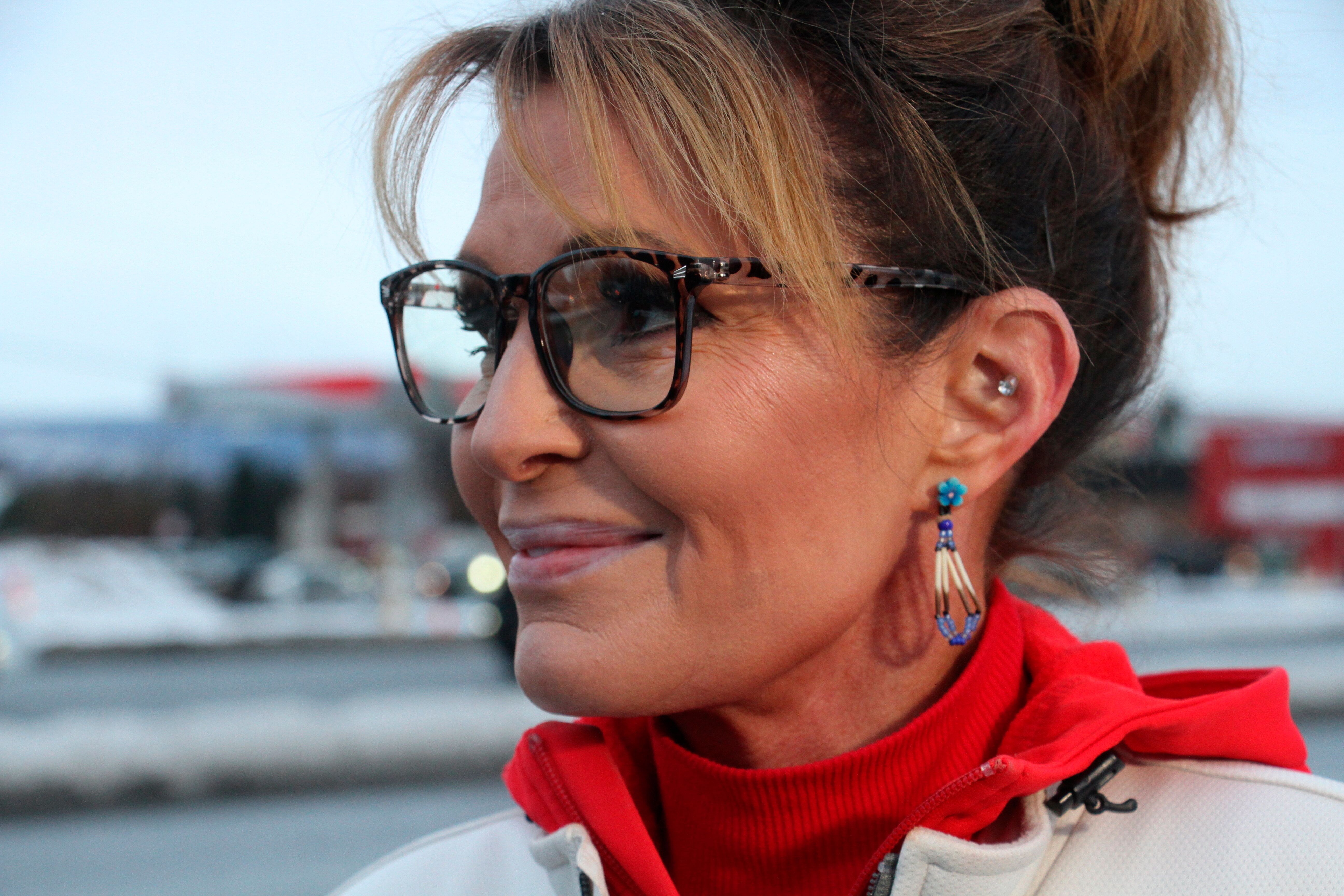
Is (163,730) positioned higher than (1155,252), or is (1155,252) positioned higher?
(1155,252)

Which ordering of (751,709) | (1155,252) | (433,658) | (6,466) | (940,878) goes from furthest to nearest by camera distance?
(6,466), (433,658), (1155,252), (751,709), (940,878)

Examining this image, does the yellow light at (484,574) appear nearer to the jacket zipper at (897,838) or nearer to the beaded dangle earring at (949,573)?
the beaded dangle earring at (949,573)

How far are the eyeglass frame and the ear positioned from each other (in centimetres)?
8

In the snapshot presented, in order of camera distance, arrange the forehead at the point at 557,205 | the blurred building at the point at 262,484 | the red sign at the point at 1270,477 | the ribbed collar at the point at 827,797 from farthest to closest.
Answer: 1. the red sign at the point at 1270,477
2. the blurred building at the point at 262,484
3. the ribbed collar at the point at 827,797
4. the forehead at the point at 557,205

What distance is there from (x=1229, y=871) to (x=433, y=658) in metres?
12.9

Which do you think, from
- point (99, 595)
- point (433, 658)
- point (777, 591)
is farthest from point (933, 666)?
point (99, 595)

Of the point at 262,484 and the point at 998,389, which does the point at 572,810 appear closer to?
the point at 998,389

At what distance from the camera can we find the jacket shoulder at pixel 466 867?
5.08 feet

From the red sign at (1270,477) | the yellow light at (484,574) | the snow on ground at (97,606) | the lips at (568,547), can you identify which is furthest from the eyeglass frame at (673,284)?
the red sign at (1270,477)

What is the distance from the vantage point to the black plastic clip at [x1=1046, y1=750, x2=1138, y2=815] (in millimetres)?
1248

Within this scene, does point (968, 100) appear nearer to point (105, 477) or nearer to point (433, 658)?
point (433, 658)

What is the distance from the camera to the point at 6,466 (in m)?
18.7

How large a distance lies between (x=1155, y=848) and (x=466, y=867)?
985mm

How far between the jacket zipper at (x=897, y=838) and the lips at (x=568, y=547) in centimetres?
44
